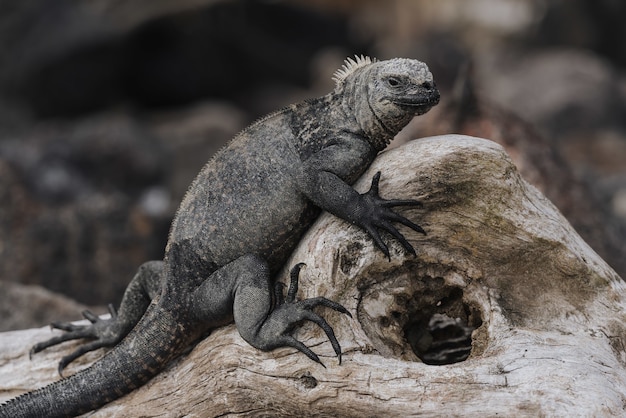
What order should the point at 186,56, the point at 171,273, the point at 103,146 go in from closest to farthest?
1. the point at 171,273
2. the point at 103,146
3. the point at 186,56

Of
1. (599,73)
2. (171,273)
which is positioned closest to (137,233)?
(171,273)

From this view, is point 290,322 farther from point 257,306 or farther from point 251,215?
point 251,215

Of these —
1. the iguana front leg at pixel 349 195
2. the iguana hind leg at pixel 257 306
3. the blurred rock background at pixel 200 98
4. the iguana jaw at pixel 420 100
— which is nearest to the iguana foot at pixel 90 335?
the iguana hind leg at pixel 257 306

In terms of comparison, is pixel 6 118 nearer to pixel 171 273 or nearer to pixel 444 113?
pixel 444 113

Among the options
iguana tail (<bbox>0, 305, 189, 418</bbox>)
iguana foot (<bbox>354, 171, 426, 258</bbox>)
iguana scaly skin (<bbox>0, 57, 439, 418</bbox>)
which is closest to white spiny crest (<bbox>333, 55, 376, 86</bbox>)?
iguana scaly skin (<bbox>0, 57, 439, 418</bbox>)

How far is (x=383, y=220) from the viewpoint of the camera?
455 centimetres

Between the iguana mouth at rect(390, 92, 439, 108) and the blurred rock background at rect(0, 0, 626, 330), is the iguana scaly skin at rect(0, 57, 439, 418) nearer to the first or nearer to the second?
the iguana mouth at rect(390, 92, 439, 108)

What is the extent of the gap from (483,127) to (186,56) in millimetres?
11960

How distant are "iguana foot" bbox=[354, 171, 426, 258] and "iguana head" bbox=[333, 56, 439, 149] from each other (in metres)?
0.55

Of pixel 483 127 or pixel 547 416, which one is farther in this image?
pixel 483 127

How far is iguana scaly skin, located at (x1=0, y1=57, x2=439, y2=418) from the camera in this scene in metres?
4.75

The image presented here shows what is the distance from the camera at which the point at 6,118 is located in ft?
56.9

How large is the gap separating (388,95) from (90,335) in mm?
2707

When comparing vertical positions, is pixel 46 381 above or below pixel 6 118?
below
